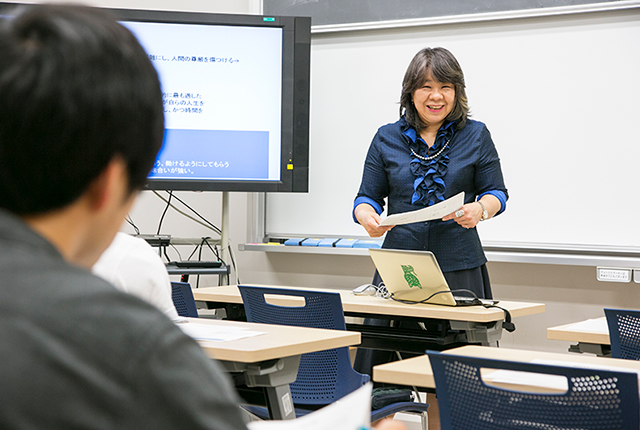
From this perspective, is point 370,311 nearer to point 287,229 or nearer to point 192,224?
point 287,229

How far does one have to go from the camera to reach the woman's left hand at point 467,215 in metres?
2.54

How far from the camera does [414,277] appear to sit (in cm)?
242

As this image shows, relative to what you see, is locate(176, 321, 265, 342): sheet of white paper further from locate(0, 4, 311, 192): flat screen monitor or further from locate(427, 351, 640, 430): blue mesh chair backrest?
locate(0, 4, 311, 192): flat screen monitor

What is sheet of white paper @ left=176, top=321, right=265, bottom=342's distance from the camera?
5.99ft

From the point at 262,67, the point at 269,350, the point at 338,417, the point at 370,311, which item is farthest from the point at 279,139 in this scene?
the point at 338,417

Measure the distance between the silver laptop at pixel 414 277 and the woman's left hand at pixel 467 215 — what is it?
282 mm

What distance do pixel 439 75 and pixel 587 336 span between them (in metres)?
1.18

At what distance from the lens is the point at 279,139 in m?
3.86

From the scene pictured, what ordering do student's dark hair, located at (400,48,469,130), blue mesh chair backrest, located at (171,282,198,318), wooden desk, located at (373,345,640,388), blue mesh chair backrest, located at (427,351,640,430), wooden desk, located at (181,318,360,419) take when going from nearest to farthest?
blue mesh chair backrest, located at (427,351,640,430), wooden desk, located at (373,345,640,388), wooden desk, located at (181,318,360,419), blue mesh chair backrest, located at (171,282,198,318), student's dark hair, located at (400,48,469,130)

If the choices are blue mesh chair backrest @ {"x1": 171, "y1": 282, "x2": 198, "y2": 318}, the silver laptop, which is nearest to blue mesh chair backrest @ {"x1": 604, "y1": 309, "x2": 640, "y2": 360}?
the silver laptop

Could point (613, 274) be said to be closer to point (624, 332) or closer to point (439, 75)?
point (439, 75)

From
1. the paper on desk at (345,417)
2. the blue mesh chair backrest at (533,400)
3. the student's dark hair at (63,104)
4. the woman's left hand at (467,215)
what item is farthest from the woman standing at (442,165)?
the student's dark hair at (63,104)

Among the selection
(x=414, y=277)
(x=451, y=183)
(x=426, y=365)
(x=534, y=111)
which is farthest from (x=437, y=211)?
(x=534, y=111)

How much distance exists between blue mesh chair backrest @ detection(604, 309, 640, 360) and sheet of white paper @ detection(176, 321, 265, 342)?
1002 millimetres
